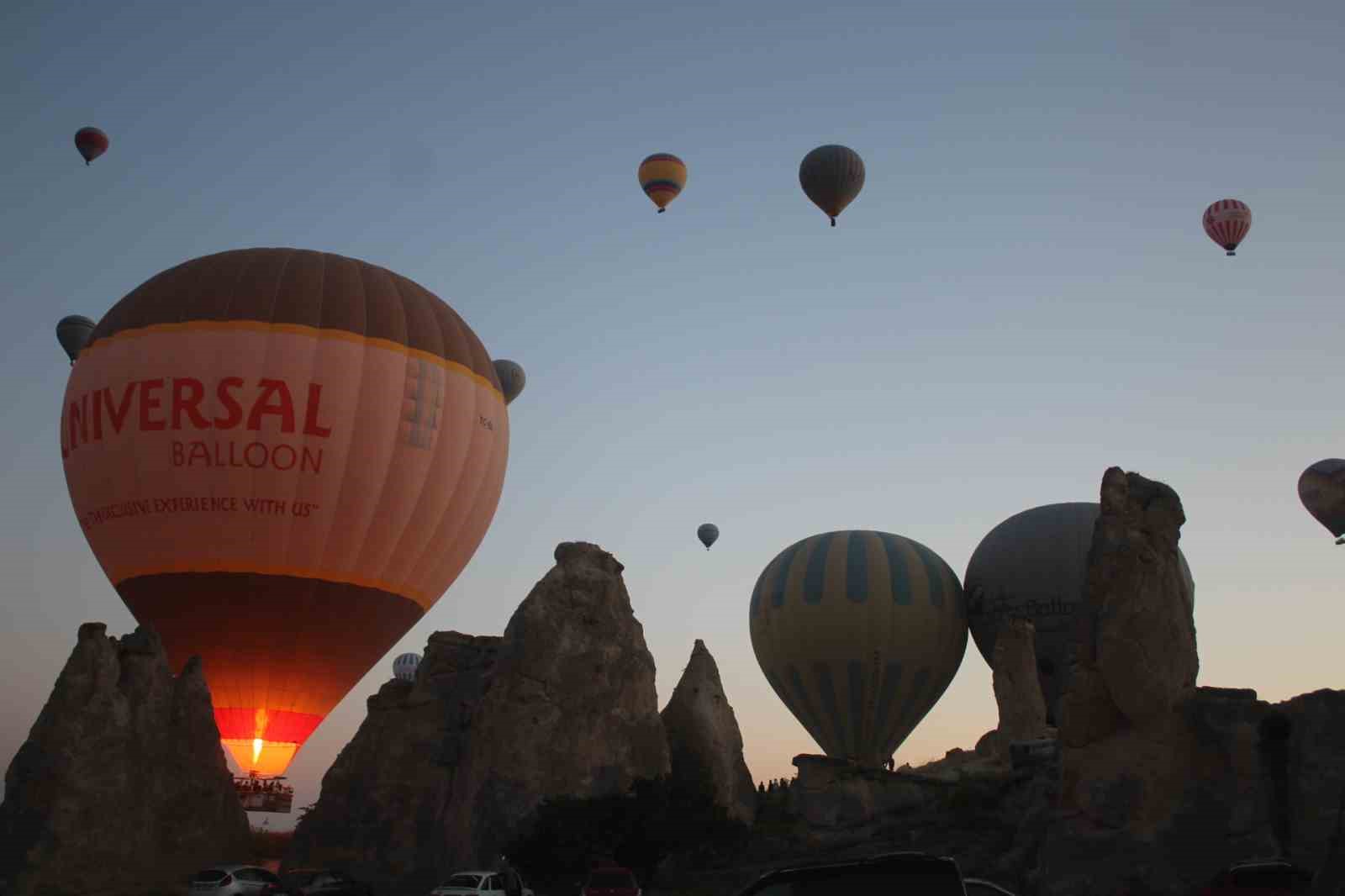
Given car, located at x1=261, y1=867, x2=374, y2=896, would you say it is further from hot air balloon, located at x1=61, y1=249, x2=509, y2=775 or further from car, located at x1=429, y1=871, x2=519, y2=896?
hot air balloon, located at x1=61, y1=249, x2=509, y2=775

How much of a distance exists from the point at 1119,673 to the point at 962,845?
5.38 metres

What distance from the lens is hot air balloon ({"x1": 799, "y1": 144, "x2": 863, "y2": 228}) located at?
4803cm

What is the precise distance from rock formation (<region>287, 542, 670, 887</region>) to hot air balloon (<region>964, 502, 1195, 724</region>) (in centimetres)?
2176

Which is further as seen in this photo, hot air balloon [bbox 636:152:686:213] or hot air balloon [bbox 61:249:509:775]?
hot air balloon [bbox 636:152:686:213]

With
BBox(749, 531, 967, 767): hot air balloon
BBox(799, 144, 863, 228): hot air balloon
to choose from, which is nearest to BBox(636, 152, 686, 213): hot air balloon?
BBox(799, 144, 863, 228): hot air balloon

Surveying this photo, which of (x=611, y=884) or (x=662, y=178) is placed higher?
(x=662, y=178)

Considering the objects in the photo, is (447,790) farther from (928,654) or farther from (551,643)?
(928,654)

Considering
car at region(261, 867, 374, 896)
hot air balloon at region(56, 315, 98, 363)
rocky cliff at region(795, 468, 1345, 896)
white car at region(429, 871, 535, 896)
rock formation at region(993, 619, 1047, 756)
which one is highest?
hot air balloon at region(56, 315, 98, 363)

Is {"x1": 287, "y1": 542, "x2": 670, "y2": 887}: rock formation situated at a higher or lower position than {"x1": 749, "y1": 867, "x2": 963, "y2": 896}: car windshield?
higher

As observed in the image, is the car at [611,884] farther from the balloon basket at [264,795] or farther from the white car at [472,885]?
the balloon basket at [264,795]

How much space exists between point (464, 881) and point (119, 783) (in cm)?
848

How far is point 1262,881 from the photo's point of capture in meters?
15.1

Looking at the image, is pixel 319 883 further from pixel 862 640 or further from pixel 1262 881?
pixel 862 640

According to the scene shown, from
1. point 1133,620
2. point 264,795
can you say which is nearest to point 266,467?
point 264,795
